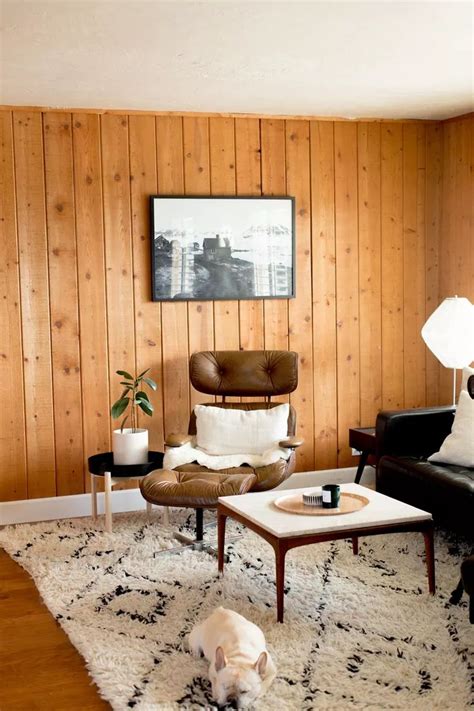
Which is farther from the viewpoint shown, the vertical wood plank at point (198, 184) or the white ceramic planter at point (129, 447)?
the vertical wood plank at point (198, 184)

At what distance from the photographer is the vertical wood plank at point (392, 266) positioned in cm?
554

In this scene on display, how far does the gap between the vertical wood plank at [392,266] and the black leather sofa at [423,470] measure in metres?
0.91

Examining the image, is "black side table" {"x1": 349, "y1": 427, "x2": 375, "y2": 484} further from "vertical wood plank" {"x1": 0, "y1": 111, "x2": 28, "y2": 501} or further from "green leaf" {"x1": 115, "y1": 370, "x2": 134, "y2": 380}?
"vertical wood plank" {"x1": 0, "y1": 111, "x2": 28, "y2": 501}

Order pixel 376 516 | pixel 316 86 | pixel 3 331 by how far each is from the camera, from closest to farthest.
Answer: pixel 376 516 → pixel 316 86 → pixel 3 331

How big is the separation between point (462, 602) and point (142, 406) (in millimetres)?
2024

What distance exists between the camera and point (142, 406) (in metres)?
4.72

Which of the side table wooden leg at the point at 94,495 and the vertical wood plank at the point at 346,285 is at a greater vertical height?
the vertical wood plank at the point at 346,285

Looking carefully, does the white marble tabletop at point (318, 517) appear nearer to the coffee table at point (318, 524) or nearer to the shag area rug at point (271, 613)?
the coffee table at point (318, 524)

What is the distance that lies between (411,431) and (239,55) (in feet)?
6.97

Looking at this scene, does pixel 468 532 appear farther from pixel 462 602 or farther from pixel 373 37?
pixel 373 37

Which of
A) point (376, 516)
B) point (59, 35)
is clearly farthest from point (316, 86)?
point (376, 516)

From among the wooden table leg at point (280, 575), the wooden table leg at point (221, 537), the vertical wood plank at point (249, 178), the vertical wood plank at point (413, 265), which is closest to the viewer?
the wooden table leg at point (280, 575)

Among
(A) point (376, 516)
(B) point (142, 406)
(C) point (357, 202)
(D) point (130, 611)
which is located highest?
(C) point (357, 202)

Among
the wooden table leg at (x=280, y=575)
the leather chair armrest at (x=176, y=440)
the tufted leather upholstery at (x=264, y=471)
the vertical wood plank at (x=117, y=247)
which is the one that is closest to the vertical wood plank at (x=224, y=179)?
the vertical wood plank at (x=117, y=247)
